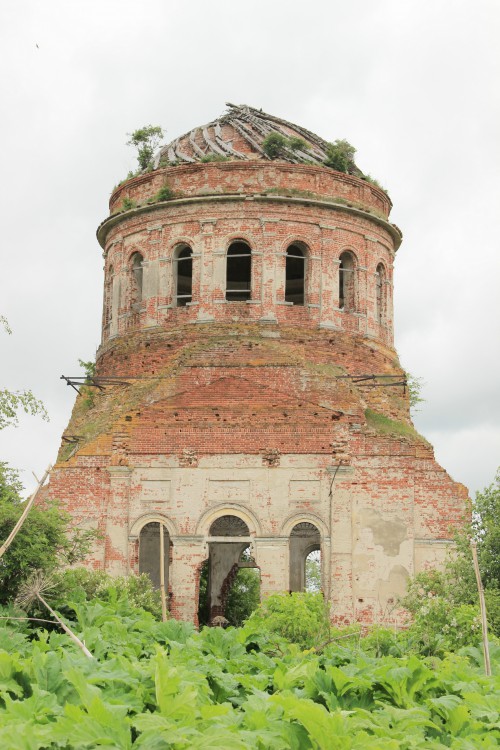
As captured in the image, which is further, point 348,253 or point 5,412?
point 348,253

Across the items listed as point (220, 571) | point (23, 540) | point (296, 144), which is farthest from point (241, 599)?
point (23, 540)

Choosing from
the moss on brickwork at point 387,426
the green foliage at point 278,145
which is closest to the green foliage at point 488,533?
the moss on brickwork at point 387,426

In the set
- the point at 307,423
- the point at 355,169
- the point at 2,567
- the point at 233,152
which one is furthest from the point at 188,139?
the point at 2,567

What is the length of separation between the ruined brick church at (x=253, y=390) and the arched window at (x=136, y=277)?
3 centimetres

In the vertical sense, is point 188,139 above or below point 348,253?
above

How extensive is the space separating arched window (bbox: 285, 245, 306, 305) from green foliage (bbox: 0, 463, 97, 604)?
38.4 ft

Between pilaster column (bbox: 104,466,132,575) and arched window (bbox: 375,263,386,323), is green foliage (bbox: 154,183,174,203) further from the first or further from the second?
pilaster column (bbox: 104,466,132,575)

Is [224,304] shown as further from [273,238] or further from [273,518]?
[273,518]

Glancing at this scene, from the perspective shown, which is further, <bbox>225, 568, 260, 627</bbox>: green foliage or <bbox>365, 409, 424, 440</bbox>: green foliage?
<bbox>225, 568, 260, 627</bbox>: green foliage

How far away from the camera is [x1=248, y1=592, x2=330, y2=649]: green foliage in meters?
16.6

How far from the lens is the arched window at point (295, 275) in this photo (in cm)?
2633

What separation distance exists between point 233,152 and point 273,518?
34.3 feet

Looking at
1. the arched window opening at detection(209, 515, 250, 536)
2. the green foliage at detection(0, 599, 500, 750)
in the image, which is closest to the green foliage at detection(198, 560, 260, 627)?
the arched window opening at detection(209, 515, 250, 536)

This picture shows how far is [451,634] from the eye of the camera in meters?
15.2
